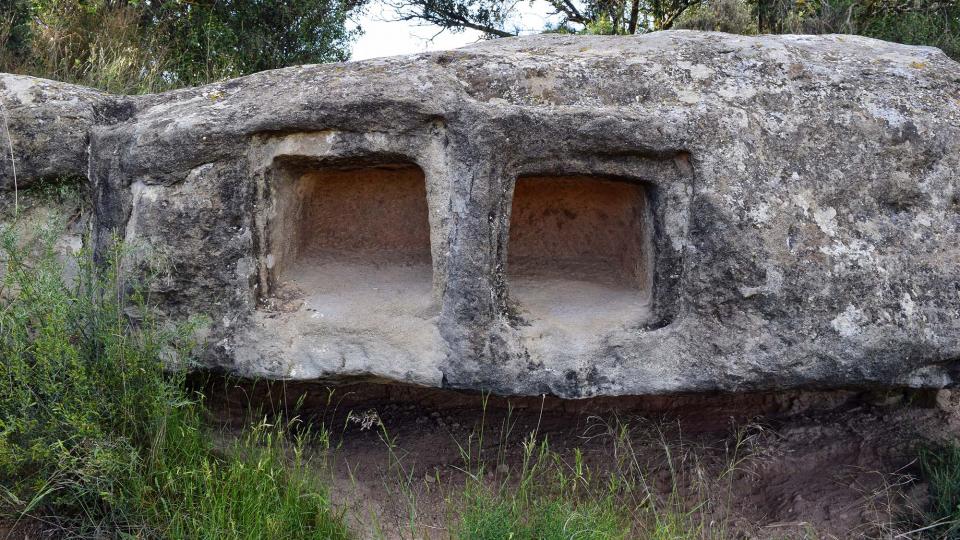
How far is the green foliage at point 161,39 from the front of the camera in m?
5.20

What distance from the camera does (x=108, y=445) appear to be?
7.34ft

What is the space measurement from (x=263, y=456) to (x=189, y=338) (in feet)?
1.49

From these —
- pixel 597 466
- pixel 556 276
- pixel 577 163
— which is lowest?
pixel 597 466

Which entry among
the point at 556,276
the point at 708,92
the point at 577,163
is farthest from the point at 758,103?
the point at 556,276

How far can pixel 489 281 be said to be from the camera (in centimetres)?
258

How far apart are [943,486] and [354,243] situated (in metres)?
2.28

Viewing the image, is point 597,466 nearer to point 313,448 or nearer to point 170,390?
point 313,448

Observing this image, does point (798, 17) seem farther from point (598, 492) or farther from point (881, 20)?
point (598, 492)

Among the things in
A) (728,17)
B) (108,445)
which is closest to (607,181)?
(108,445)

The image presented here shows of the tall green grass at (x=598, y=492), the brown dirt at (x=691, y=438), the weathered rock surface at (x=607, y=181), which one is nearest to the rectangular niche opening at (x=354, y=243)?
the weathered rock surface at (x=607, y=181)

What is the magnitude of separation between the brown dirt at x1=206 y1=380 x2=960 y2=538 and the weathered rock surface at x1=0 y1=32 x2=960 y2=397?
39 cm

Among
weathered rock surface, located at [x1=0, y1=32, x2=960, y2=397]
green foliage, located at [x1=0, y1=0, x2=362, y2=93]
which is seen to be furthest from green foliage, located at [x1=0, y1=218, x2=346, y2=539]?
green foliage, located at [x1=0, y1=0, x2=362, y2=93]

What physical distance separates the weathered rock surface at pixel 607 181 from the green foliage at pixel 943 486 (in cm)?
40

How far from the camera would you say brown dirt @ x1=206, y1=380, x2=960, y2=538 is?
282cm
